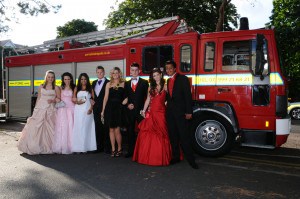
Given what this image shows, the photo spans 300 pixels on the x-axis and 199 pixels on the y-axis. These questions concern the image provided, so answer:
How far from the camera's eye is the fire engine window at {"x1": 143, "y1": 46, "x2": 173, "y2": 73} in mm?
A: 7086

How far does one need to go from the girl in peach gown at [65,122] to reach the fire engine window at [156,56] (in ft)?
6.07

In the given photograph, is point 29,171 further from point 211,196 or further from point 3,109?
point 3,109

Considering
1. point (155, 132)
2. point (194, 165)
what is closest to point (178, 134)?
point (155, 132)

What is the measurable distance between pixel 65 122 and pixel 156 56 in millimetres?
2595

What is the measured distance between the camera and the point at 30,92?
11.1m

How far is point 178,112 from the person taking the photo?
5.77 metres

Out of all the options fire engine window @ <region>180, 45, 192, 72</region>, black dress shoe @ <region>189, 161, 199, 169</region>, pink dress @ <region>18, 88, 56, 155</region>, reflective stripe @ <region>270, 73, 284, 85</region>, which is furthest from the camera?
pink dress @ <region>18, 88, 56, 155</region>

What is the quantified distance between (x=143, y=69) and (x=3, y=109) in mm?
7784

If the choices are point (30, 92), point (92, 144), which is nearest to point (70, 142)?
point (92, 144)

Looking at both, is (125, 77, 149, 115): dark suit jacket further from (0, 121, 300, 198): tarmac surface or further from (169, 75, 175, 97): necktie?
(0, 121, 300, 198): tarmac surface

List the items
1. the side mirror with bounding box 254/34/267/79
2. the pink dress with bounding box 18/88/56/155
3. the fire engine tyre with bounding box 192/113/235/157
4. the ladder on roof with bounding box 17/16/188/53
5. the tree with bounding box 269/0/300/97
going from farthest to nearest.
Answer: the tree with bounding box 269/0/300/97 < the ladder on roof with bounding box 17/16/188/53 < the pink dress with bounding box 18/88/56/155 < the fire engine tyre with bounding box 192/113/235/157 < the side mirror with bounding box 254/34/267/79

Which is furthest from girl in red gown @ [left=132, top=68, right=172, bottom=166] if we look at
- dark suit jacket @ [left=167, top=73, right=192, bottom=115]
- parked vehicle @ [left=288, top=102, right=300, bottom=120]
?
parked vehicle @ [left=288, top=102, right=300, bottom=120]

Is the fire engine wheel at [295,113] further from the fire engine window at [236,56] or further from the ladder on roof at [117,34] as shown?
the fire engine window at [236,56]

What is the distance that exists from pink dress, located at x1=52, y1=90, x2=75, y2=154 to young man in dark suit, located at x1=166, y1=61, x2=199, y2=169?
2.51 m
